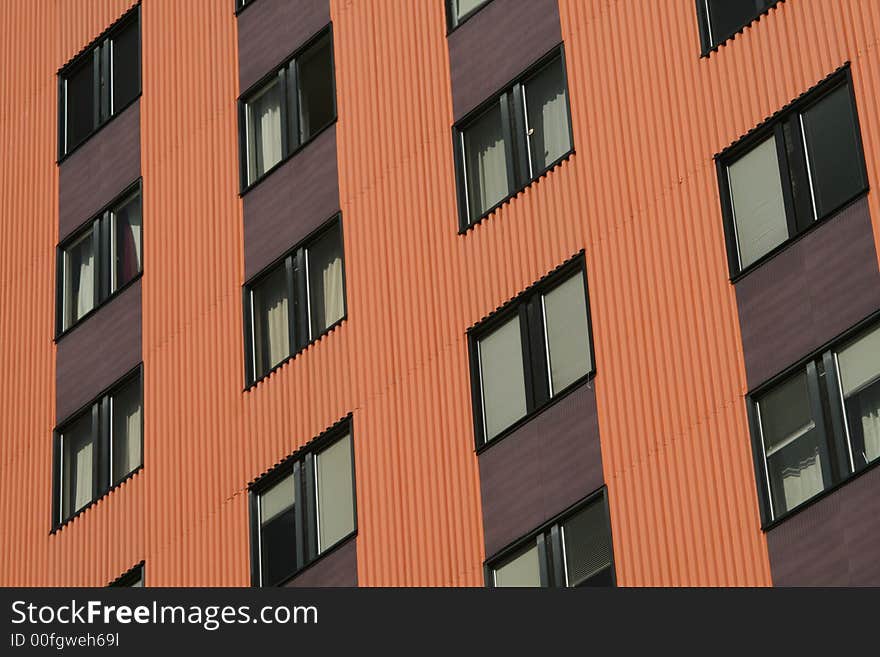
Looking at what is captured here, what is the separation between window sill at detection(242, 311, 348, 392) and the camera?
149 ft

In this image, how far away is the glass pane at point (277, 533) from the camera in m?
44.7

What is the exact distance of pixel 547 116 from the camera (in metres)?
43.4

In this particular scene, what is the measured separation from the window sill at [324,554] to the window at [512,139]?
578 centimetres

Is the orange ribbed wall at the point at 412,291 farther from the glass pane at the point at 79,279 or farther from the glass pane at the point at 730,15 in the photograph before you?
the glass pane at the point at 79,279

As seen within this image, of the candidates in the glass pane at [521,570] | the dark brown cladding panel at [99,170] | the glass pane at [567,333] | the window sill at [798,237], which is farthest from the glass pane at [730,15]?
the dark brown cladding panel at [99,170]

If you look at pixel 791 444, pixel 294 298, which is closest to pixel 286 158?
pixel 294 298

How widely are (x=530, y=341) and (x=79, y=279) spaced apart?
13660 mm

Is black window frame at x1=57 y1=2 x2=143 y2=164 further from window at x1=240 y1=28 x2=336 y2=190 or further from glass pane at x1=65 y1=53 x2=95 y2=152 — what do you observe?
window at x1=240 y1=28 x2=336 y2=190

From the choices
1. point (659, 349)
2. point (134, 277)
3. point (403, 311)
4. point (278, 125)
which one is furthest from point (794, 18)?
point (134, 277)

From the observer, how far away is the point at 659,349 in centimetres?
3947

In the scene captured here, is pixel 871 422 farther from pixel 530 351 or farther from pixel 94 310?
pixel 94 310
